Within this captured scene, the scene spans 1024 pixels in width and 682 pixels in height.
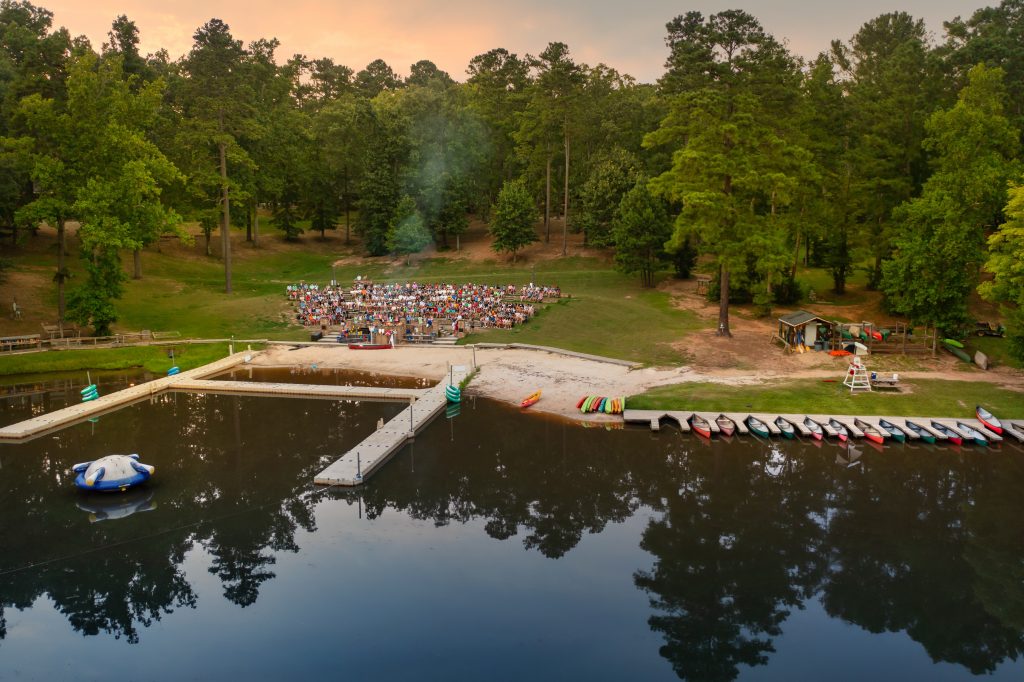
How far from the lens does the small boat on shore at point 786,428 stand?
2906 centimetres

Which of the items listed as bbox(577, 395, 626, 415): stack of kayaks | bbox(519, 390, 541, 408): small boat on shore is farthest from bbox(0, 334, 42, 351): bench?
bbox(577, 395, 626, 415): stack of kayaks

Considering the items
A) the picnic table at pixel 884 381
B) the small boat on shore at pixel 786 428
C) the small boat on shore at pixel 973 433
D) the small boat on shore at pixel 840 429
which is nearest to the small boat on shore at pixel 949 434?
the small boat on shore at pixel 973 433

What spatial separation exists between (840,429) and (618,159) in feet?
157

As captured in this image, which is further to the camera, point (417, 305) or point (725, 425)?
point (417, 305)

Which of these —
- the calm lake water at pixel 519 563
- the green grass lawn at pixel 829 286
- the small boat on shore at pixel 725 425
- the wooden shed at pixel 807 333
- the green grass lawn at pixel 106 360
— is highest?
the green grass lawn at pixel 829 286

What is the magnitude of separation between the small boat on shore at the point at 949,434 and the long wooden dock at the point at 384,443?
2188cm

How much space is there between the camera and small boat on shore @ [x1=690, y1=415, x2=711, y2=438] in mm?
29334

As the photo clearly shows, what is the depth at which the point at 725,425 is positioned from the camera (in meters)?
29.8

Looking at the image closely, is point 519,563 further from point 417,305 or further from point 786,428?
point 417,305

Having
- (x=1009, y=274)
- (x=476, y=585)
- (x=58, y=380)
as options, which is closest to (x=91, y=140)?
(x=58, y=380)

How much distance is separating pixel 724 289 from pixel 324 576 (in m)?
33.8

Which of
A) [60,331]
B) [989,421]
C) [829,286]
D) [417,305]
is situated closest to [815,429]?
[989,421]

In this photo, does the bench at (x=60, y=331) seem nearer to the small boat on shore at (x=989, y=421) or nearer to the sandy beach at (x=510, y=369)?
the sandy beach at (x=510, y=369)

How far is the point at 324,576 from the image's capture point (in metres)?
18.7
